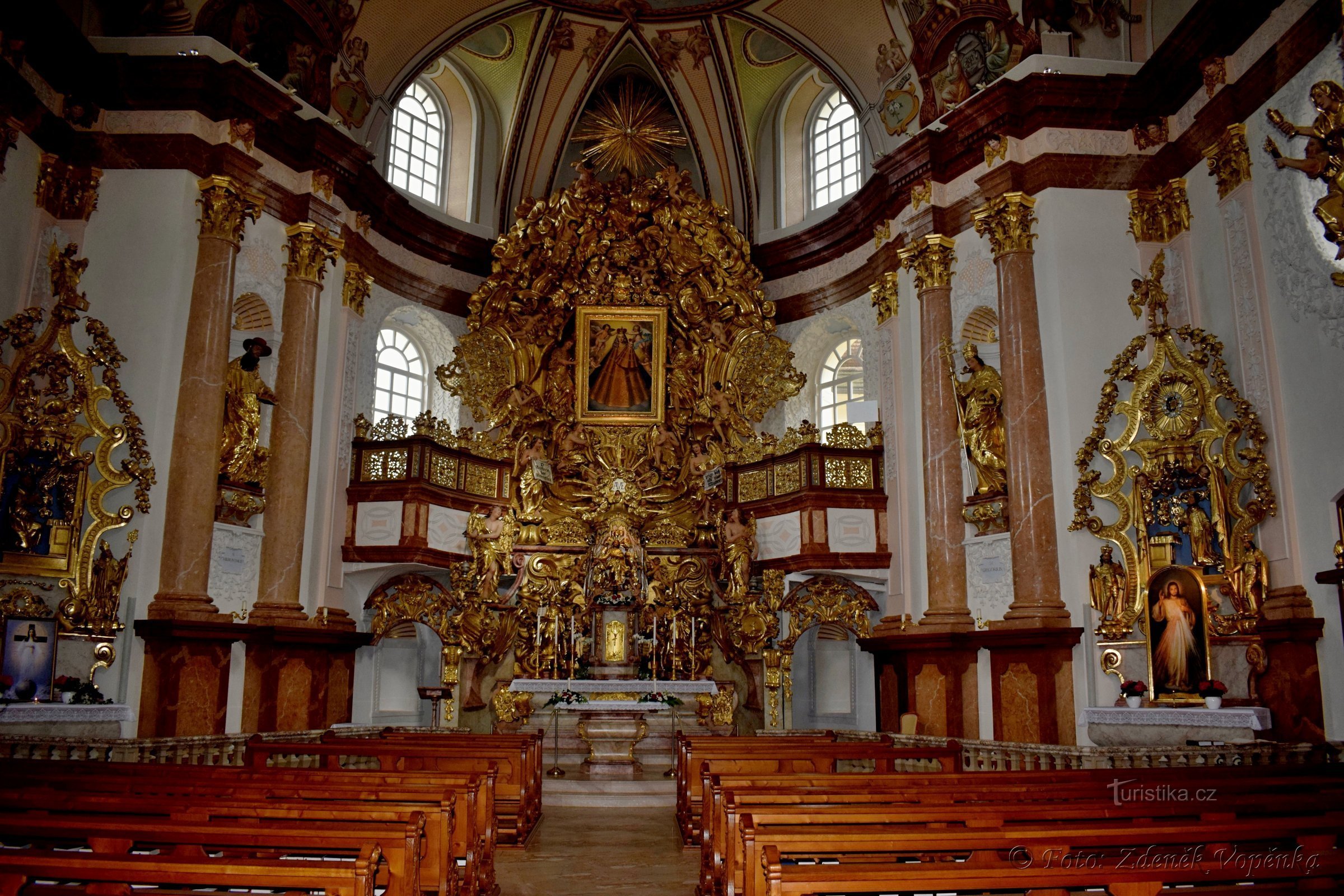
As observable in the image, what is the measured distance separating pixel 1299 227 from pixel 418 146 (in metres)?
14.9

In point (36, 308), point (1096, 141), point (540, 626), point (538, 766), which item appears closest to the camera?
point (538, 766)

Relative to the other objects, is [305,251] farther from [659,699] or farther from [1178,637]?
[1178,637]

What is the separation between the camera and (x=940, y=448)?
49.7 ft

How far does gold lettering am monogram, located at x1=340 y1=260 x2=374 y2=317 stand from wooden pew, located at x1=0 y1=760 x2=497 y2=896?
10119mm

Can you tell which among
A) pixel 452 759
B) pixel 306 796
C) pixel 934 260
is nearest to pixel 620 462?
pixel 934 260

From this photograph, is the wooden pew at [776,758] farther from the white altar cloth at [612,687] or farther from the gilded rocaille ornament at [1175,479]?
the gilded rocaille ornament at [1175,479]

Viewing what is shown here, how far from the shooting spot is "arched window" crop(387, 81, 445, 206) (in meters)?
19.4

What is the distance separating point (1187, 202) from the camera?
45.2 ft

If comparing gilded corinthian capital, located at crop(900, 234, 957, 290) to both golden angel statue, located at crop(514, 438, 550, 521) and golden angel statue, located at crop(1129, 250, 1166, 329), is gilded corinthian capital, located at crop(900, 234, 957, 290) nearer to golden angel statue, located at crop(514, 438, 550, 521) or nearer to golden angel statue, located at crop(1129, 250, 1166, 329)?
golden angel statue, located at crop(1129, 250, 1166, 329)

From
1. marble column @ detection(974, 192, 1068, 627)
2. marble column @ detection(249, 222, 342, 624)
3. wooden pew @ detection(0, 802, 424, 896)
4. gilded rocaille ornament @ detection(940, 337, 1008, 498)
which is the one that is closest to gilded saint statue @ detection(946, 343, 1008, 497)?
gilded rocaille ornament @ detection(940, 337, 1008, 498)

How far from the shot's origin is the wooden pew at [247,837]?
4340 millimetres

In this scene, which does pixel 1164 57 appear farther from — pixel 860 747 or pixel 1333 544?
pixel 860 747

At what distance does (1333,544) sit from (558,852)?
838cm

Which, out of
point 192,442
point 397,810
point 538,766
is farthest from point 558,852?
point 192,442
